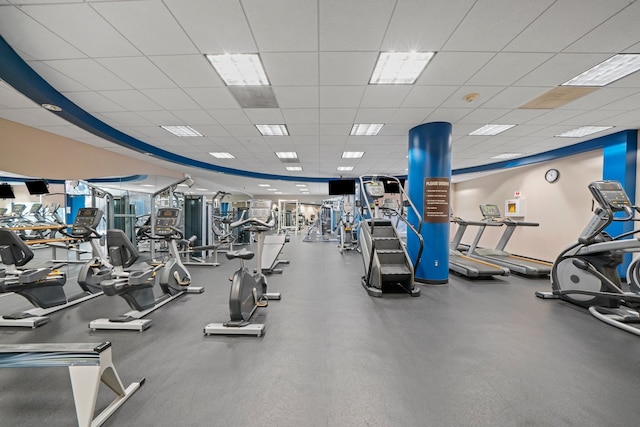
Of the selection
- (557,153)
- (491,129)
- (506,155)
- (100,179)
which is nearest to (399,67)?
(491,129)

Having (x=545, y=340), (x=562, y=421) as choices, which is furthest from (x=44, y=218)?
(x=545, y=340)

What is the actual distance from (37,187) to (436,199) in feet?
25.1

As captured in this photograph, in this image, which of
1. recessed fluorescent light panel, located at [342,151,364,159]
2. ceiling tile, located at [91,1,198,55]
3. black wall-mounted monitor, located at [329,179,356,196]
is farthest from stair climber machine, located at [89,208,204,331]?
black wall-mounted monitor, located at [329,179,356,196]

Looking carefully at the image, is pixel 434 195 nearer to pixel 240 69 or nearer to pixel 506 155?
pixel 240 69

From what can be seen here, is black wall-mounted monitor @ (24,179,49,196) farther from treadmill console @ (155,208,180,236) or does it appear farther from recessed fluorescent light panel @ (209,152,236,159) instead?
recessed fluorescent light panel @ (209,152,236,159)

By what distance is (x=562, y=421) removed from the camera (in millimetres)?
1491

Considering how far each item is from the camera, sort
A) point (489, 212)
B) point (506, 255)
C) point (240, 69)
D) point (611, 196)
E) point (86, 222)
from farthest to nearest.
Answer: point (506, 255) < point (489, 212) < point (86, 222) < point (611, 196) < point (240, 69)

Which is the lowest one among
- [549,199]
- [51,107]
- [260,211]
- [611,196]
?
[260,211]

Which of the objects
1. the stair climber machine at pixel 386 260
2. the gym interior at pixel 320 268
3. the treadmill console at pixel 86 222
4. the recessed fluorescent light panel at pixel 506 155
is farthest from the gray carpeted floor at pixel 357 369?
the recessed fluorescent light panel at pixel 506 155

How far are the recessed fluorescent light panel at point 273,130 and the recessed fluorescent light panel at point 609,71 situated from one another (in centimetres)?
435

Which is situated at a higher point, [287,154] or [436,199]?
[287,154]

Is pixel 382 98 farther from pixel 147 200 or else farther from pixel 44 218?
pixel 147 200

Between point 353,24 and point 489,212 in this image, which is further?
point 489,212

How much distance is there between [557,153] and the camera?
5.97 m
